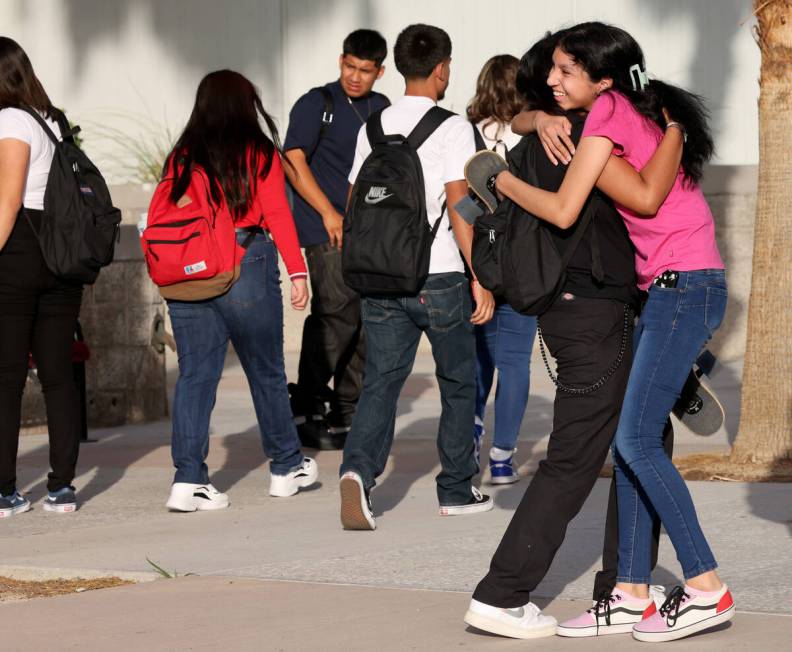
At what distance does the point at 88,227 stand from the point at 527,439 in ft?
10.2

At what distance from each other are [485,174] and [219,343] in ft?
8.53

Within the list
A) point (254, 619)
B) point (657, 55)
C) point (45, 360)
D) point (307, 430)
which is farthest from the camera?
point (657, 55)

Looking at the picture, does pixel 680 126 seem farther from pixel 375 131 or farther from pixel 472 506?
pixel 472 506

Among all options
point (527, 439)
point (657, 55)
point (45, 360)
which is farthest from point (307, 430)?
point (657, 55)

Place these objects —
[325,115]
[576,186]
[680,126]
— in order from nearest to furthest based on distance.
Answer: [576,186] → [680,126] → [325,115]

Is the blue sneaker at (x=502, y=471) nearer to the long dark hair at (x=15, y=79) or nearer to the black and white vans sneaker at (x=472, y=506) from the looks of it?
the black and white vans sneaker at (x=472, y=506)

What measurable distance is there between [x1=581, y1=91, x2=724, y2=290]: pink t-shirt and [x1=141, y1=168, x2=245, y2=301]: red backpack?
2671mm

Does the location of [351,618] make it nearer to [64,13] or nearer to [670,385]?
[670,385]

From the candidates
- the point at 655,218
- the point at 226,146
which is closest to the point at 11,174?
the point at 226,146

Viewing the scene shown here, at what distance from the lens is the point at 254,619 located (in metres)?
5.40

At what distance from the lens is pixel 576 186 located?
193 inches

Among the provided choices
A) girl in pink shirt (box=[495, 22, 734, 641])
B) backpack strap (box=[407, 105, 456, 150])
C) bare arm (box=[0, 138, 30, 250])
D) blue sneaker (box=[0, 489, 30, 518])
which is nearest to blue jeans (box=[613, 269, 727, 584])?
girl in pink shirt (box=[495, 22, 734, 641])

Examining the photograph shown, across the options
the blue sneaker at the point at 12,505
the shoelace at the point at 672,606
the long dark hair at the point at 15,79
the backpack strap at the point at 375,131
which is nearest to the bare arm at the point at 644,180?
the shoelace at the point at 672,606

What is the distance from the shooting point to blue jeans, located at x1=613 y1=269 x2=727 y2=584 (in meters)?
5.02
